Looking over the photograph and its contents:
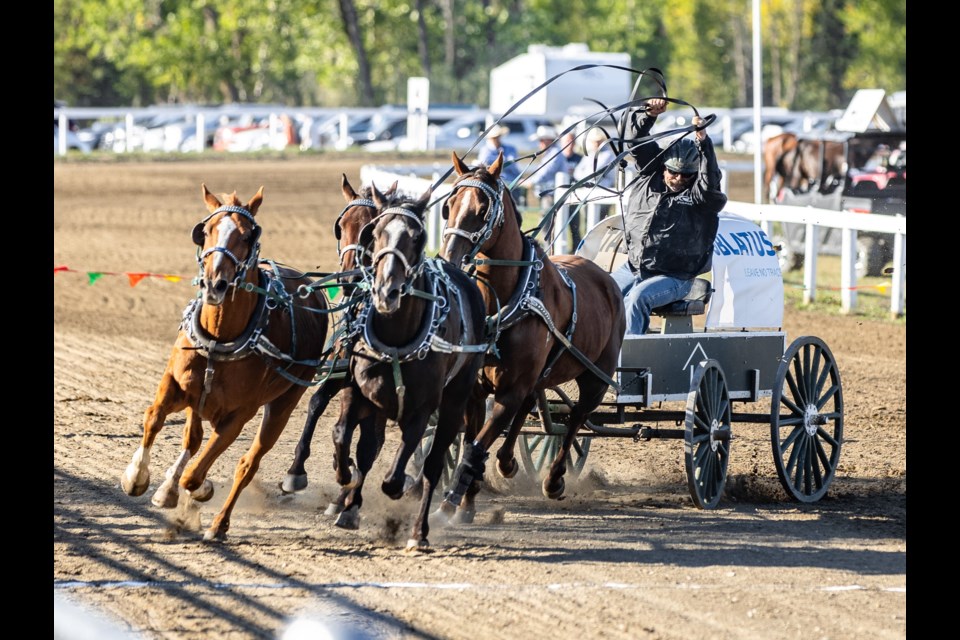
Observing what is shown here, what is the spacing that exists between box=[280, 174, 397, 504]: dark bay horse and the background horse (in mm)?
67

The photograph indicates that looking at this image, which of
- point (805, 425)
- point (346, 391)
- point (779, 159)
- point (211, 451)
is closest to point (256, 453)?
point (211, 451)

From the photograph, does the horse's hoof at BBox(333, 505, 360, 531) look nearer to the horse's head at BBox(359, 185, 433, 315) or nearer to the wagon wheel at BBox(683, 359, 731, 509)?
the horse's head at BBox(359, 185, 433, 315)

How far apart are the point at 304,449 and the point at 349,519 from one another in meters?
0.52

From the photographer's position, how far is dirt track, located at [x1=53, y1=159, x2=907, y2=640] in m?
6.26

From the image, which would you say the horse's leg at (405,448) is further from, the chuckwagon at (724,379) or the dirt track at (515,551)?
the chuckwagon at (724,379)

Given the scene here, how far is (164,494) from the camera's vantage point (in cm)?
756

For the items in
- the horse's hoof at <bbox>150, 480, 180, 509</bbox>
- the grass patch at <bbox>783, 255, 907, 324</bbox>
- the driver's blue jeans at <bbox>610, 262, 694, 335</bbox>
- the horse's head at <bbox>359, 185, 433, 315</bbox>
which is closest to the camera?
A: the horse's head at <bbox>359, 185, 433, 315</bbox>

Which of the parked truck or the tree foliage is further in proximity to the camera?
the tree foliage

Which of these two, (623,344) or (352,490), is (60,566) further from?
(623,344)

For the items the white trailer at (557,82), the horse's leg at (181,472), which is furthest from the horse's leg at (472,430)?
the white trailer at (557,82)

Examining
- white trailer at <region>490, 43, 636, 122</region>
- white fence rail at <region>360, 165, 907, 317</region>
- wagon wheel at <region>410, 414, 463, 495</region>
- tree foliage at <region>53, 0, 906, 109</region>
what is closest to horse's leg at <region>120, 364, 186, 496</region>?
wagon wheel at <region>410, 414, 463, 495</region>

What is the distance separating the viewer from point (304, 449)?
7.67m

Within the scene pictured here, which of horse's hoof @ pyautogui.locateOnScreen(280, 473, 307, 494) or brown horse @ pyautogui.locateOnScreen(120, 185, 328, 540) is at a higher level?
brown horse @ pyautogui.locateOnScreen(120, 185, 328, 540)

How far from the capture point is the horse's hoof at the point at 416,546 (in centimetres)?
740
